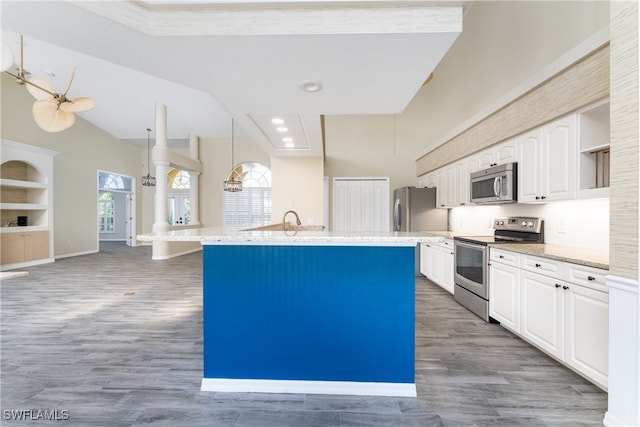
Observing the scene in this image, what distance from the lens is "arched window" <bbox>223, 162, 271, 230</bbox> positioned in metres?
9.91

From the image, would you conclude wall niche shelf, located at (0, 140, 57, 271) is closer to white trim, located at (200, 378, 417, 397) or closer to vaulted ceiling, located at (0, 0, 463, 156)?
vaulted ceiling, located at (0, 0, 463, 156)

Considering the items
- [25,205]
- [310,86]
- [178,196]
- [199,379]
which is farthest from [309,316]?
[178,196]

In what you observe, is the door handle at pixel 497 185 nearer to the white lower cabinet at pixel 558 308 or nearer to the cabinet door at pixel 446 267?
the white lower cabinet at pixel 558 308

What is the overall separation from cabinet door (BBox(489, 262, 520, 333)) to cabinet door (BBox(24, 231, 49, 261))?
8911 millimetres

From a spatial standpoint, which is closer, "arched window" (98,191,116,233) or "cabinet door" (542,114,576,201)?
"cabinet door" (542,114,576,201)

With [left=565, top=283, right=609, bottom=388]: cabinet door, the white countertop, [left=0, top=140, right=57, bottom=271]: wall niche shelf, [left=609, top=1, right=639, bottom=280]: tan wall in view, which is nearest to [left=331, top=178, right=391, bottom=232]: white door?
[left=565, top=283, right=609, bottom=388]: cabinet door

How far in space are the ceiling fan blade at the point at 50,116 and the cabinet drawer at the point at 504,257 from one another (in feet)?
14.8

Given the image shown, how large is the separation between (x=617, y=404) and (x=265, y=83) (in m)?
2.92

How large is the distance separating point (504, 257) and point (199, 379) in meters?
2.91

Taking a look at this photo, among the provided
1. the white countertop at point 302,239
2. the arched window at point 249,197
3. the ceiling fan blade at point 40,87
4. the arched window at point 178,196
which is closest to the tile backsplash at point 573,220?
the white countertop at point 302,239

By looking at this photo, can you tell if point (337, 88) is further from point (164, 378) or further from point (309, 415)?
point (164, 378)

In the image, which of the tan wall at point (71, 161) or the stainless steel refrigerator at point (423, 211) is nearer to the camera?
the stainless steel refrigerator at point (423, 211)

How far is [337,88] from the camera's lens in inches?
92.0

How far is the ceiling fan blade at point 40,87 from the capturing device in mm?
2895
